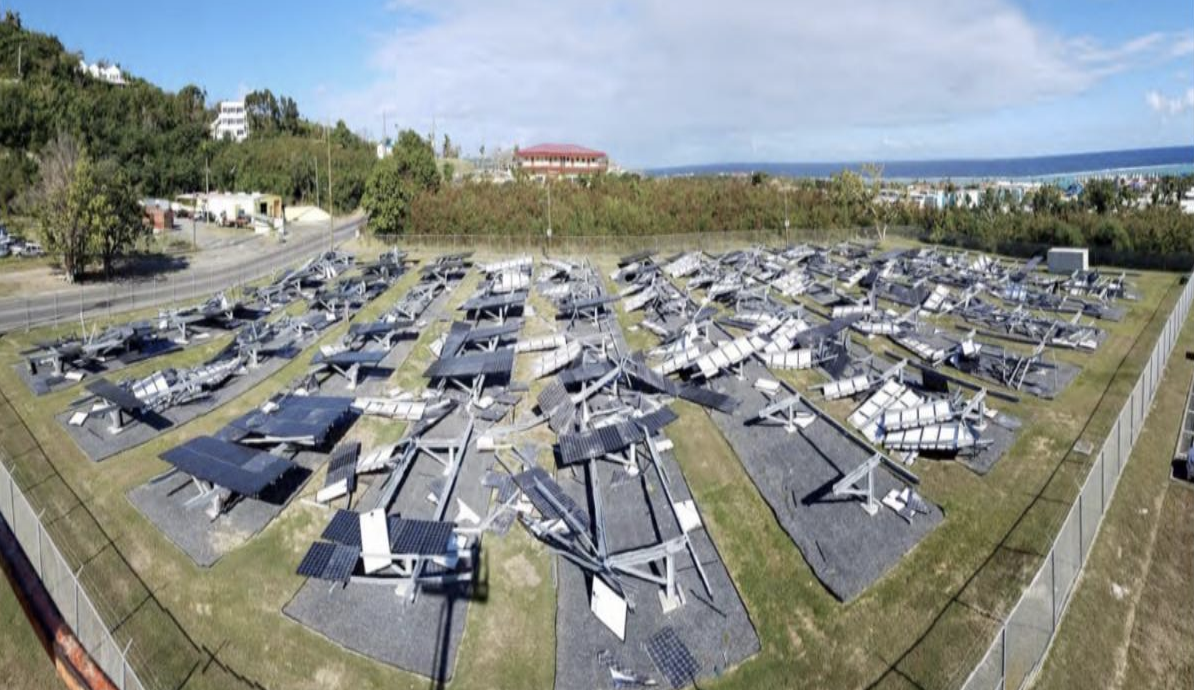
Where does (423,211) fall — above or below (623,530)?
above

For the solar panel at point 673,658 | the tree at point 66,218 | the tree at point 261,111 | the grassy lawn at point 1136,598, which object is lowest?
the solar panel at point 673,658

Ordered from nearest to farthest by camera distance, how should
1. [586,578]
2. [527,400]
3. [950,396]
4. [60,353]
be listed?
[586,578] < [950,396] < [527,400] < [60,353]

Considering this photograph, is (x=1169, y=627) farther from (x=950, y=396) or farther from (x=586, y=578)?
(x=586, y=578)

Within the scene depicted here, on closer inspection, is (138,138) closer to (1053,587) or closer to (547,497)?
(547,497)

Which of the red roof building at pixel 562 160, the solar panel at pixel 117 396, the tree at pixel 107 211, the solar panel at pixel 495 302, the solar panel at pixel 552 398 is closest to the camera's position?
the solar panel at pixel 117 396

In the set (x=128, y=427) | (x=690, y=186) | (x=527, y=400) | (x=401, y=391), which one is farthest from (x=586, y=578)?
(x=690, y=186)

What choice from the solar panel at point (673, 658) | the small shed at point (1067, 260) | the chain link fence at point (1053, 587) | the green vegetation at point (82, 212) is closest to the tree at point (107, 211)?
the green vegetation at point (82, 212)

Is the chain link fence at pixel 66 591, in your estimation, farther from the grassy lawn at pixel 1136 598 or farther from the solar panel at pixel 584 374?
the grassy lawn at pixel 1136 598

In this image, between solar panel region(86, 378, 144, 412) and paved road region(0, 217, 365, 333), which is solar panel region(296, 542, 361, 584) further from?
paved road region(0, 217, 365, 333)
